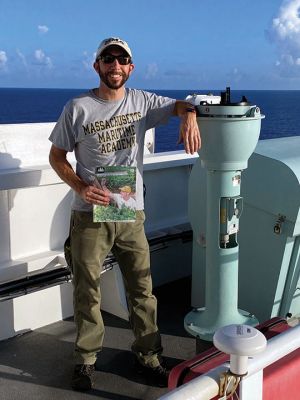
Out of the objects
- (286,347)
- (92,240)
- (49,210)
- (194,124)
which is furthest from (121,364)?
(286,347)

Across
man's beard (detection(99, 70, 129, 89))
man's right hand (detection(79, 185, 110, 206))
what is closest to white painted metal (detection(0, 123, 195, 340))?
man's right hand (detection(79, 185, 110, 206))

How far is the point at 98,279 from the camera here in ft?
9.48

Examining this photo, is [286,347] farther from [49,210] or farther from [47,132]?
[47,132]

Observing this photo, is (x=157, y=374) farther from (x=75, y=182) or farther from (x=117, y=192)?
(x=75, y=182)

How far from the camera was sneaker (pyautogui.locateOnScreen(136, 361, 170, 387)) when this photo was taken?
3.01m

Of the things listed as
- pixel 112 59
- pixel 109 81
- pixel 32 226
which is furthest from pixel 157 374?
pixel 112 59

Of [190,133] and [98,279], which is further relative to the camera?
[98,279]

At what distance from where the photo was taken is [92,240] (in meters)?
2.81

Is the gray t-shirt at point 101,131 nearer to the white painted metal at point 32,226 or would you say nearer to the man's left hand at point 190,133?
the man's left hand at point 190,133

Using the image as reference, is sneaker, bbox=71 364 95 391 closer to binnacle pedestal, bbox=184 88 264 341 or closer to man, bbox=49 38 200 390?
man, bbox=49 38 200 390

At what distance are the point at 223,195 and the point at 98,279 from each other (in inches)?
32.2

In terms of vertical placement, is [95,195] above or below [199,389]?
above

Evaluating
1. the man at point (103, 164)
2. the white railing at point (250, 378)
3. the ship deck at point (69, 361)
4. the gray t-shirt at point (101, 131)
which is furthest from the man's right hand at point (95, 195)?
the white railing at point (250, 378)

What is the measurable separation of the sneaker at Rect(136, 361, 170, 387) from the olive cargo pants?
4 cm
